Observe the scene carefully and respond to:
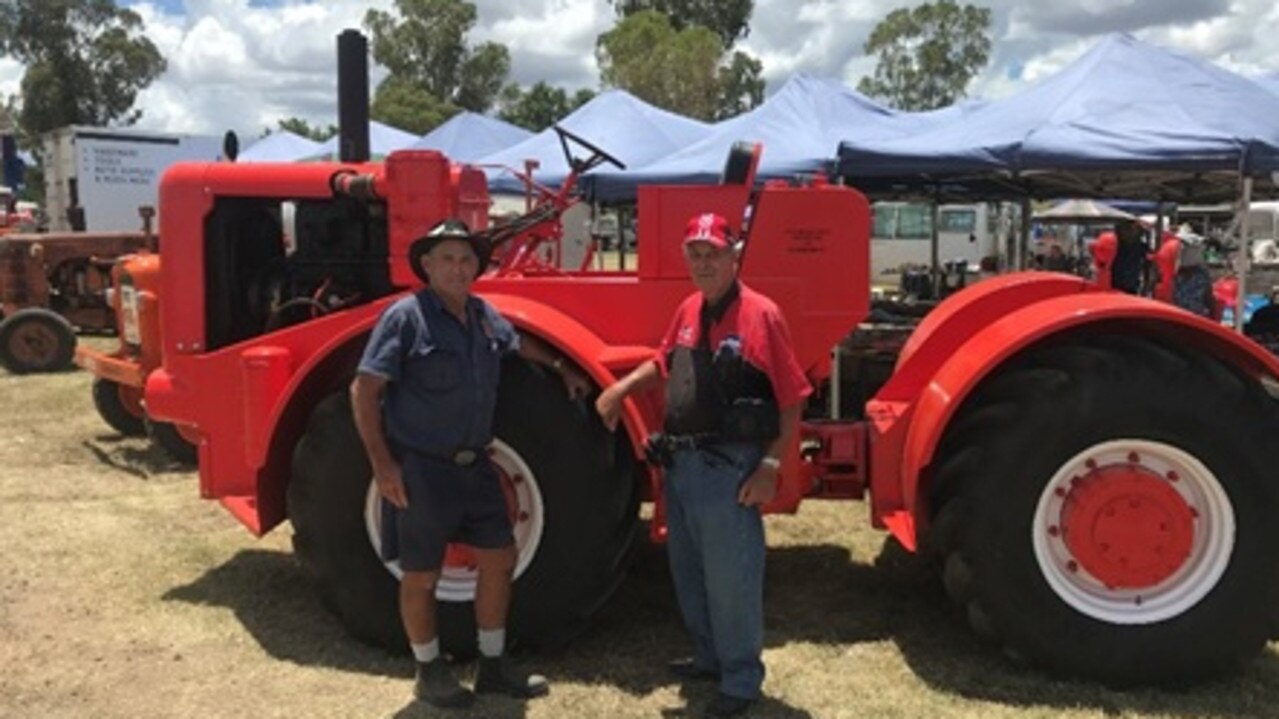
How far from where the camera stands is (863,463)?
4.49m

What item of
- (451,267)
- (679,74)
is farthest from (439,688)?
(679,74)

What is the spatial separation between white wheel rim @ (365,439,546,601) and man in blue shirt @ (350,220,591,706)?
0.23 metres

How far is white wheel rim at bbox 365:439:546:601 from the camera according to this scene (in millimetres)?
4016

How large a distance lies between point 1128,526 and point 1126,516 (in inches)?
1.3

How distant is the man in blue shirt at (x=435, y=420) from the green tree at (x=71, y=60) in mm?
51855

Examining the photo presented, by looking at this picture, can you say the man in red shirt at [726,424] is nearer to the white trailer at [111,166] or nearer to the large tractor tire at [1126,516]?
the large tractor tire at [1126,516]

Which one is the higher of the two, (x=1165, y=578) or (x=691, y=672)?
(x=1165, y=578)

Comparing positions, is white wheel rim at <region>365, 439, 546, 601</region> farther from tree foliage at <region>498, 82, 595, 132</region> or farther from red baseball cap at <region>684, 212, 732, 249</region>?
tree foliage at <region>498, 82, 595, 132</region>

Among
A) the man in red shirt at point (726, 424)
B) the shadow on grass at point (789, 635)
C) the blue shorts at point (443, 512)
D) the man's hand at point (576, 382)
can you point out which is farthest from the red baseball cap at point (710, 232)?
the shadow on grass at point (789, 635)

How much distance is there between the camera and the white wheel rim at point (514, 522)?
158 inches

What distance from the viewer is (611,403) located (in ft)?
12.3

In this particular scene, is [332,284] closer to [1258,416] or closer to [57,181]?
[1258,416]

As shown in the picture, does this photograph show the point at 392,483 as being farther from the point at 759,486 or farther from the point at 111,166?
the point at 111,166

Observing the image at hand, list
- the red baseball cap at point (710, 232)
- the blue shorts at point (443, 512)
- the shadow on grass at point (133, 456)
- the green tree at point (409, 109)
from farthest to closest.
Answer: the green tree at point (409, 109), the shadow on grass at point (133, 456), the blue shorts at point (443, 512), the red baseball cap at point (710, 232)
